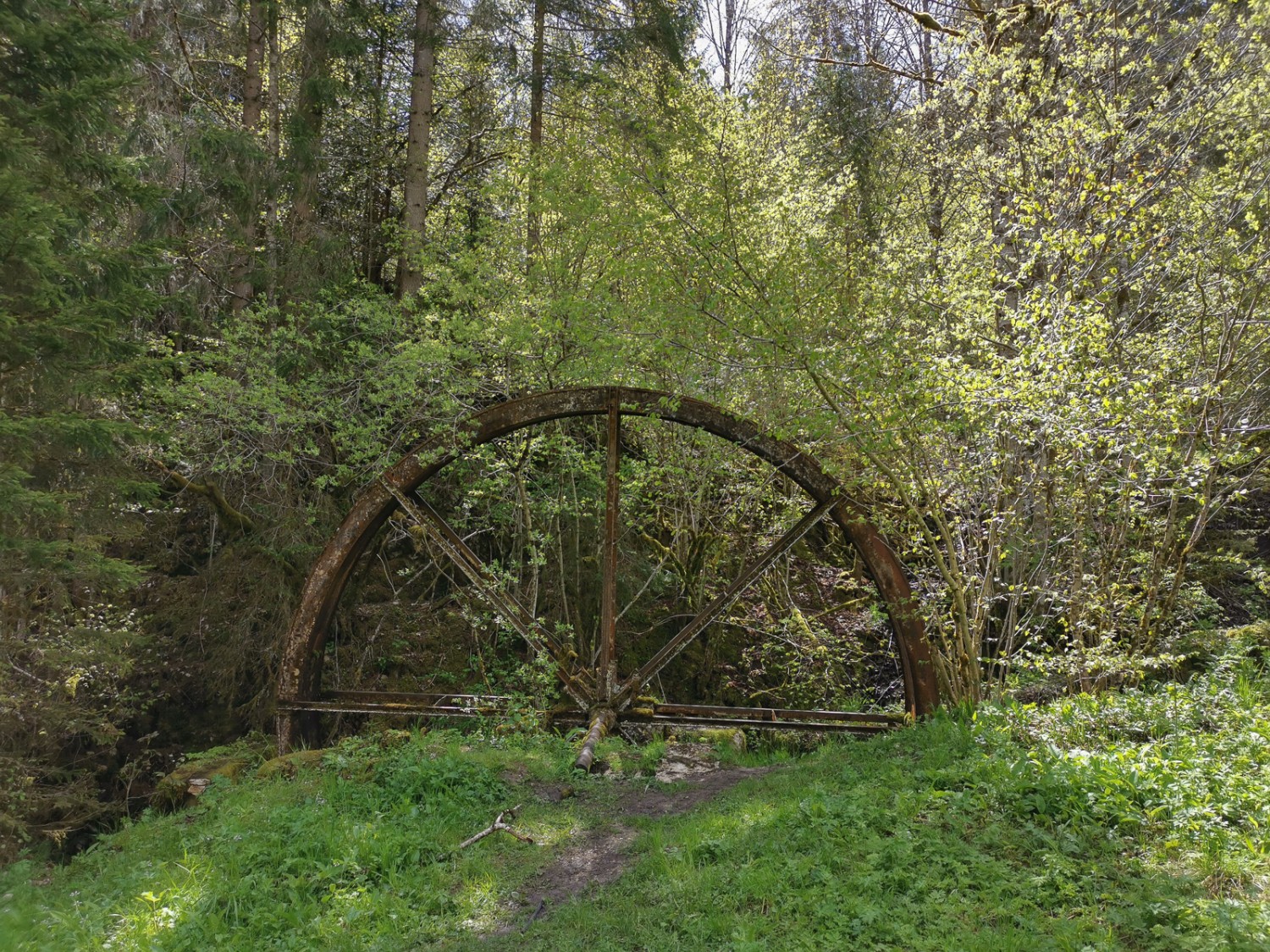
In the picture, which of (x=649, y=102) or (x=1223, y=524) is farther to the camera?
(x=1223, y=524)

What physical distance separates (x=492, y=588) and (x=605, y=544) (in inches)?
43.5

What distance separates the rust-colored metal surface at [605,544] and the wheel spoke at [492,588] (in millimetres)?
11

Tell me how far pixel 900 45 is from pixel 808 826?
42.4 ft

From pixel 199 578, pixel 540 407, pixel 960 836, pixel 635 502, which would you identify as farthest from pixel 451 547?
pixel 960 836

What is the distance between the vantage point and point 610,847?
4648 mm

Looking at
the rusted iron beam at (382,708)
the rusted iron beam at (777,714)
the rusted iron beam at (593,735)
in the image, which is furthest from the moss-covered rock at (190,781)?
the rusted iron beam at (777,714)

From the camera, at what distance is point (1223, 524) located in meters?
9.68

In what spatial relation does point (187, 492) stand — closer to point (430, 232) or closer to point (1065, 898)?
point (430, 232)

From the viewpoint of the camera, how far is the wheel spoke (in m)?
7.00

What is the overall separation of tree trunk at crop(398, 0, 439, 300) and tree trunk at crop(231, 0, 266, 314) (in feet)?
5.59

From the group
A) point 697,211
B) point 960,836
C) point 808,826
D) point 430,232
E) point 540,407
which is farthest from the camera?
point 430,232

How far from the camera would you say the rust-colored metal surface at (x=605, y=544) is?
654cm

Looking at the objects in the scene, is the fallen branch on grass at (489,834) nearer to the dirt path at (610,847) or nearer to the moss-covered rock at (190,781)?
the dirt path at (610,847)

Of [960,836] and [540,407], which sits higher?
[540,407]
